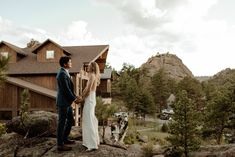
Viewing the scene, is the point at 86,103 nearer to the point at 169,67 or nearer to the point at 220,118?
the point at 220,118

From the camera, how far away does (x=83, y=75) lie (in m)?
33.8

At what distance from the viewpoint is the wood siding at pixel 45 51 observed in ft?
111

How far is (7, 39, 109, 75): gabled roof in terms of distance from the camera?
32.3 m

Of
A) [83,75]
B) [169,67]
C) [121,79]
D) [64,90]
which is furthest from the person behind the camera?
[169,67]

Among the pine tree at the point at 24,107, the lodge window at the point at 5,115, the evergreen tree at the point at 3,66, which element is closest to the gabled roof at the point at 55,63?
the lodge window at the point at 5,115

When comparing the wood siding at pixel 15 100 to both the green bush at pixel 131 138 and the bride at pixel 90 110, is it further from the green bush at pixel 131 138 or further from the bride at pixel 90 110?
the bride at pixel 90 110

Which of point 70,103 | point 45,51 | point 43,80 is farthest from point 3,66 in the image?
point 45,51

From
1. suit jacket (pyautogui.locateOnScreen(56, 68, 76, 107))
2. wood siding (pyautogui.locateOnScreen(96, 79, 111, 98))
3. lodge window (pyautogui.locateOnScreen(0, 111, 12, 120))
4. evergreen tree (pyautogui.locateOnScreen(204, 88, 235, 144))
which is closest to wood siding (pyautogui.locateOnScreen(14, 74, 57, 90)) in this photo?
lodge window (pyautogui.locateOnScreen(0, 111, 12, 120))

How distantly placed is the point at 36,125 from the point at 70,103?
6.89 feet

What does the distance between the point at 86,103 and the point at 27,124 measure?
96.1 inches

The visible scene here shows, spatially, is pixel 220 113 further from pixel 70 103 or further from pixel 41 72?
pixel 70 103

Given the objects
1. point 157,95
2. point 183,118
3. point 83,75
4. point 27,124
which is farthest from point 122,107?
point 27,124

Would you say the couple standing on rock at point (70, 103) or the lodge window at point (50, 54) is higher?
the lodge window at point (50, 54)

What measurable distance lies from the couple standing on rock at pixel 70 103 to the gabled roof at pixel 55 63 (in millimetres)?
22662
